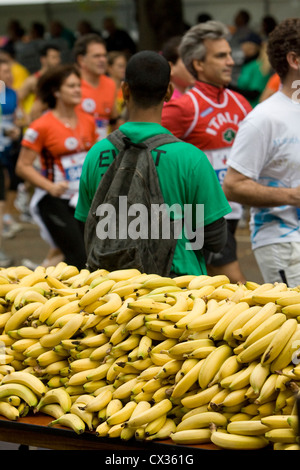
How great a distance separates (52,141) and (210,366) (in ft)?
15.4

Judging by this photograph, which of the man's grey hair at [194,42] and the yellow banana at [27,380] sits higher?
the man's grey hair at [194,42]

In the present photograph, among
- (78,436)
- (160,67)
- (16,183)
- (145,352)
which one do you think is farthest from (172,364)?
(16,183)

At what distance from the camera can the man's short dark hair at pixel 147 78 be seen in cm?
435

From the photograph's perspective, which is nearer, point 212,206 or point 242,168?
point 212,206

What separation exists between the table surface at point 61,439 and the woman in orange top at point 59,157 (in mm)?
3815

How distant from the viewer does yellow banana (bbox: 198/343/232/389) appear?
10.6 feet

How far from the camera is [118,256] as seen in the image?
13.8 ft

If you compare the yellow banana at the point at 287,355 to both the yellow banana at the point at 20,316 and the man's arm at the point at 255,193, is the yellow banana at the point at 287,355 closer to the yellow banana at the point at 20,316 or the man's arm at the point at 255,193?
the yellow banana at the point at 20,316

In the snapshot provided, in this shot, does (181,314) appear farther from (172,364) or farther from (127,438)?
(127,438)

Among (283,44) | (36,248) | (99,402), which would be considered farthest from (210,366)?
(36,248)

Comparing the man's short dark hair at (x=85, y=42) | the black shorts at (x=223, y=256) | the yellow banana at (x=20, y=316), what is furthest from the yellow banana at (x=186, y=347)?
the man's short dark hair at (x=85, y=42)

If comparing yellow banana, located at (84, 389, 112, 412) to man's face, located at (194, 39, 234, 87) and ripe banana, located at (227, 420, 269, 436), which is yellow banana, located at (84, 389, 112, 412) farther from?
man's face, located at (194, 39, 234, 87)

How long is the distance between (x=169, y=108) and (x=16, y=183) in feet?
22.0

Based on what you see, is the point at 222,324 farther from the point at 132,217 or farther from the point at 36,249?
the point at 36,249
